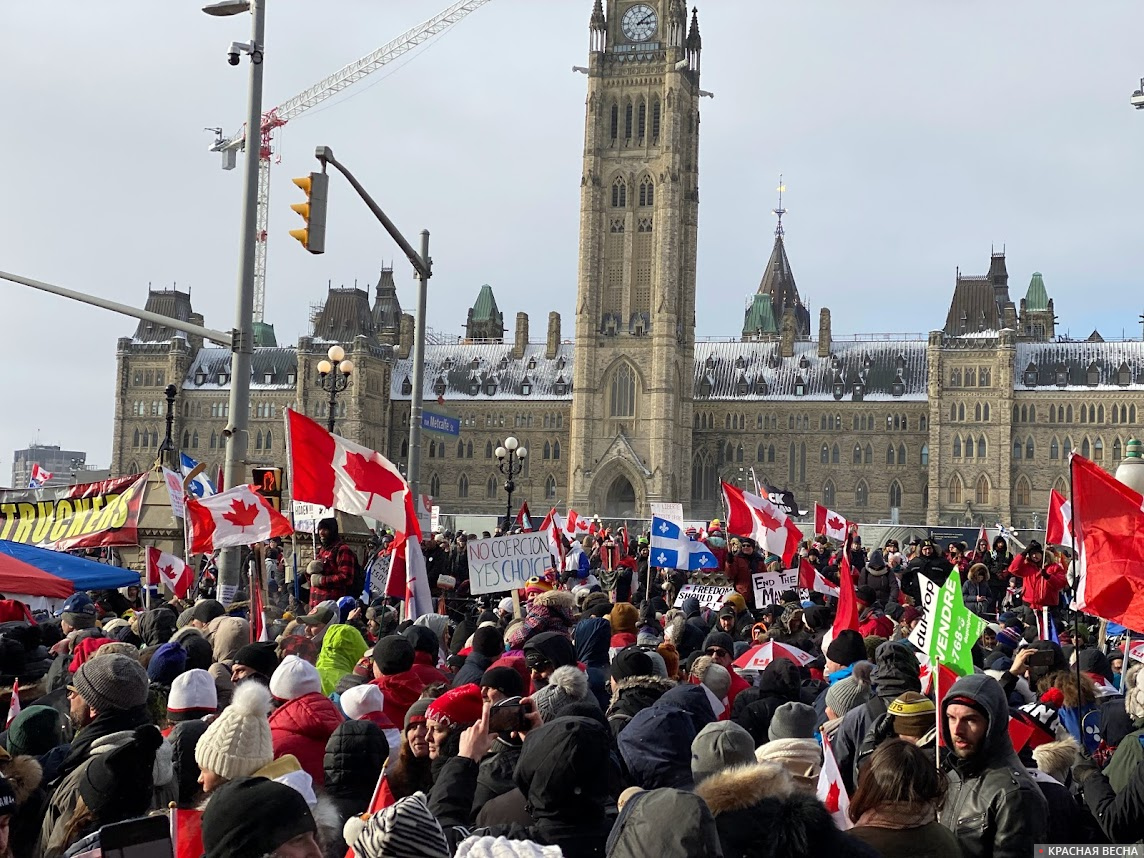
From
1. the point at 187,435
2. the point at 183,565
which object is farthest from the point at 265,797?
the point at 187,435

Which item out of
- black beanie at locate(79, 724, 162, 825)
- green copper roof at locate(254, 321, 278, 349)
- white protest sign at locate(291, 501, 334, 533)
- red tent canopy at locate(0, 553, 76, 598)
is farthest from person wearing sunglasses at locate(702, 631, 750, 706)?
green copper roof at locate(254, 321, 278, 349)

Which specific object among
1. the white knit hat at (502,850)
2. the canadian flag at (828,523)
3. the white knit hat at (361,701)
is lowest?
the white knit hat at (361,701)

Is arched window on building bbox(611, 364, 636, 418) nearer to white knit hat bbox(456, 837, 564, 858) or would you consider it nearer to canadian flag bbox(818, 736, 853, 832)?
canadian flag bbox(818, 736, 853, 832)

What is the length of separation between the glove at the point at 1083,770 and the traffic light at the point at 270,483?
9622mm

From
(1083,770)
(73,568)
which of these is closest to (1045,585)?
(1083,770)

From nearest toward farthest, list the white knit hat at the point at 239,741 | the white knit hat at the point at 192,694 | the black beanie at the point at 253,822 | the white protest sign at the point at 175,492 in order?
1. the black beanie at the point at 253,822
2. the white knit hat at the point at 239,741
3. the white knit hat at the point at 192,694
4. the white protest sign at the point at 175,492

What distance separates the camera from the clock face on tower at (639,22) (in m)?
86.5

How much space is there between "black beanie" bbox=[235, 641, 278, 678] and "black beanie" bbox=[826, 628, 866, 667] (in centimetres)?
365

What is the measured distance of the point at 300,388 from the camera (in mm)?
90938

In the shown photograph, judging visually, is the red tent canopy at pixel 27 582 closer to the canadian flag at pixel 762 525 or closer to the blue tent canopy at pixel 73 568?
the blue tent canopy at pixel 73 568

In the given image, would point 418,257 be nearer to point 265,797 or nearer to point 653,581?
point 653,581

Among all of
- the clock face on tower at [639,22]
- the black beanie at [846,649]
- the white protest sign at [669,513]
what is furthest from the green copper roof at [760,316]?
the black beanie at [846,649]

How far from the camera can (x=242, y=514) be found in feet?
44.9

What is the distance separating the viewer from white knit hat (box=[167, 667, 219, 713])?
6.75 m
